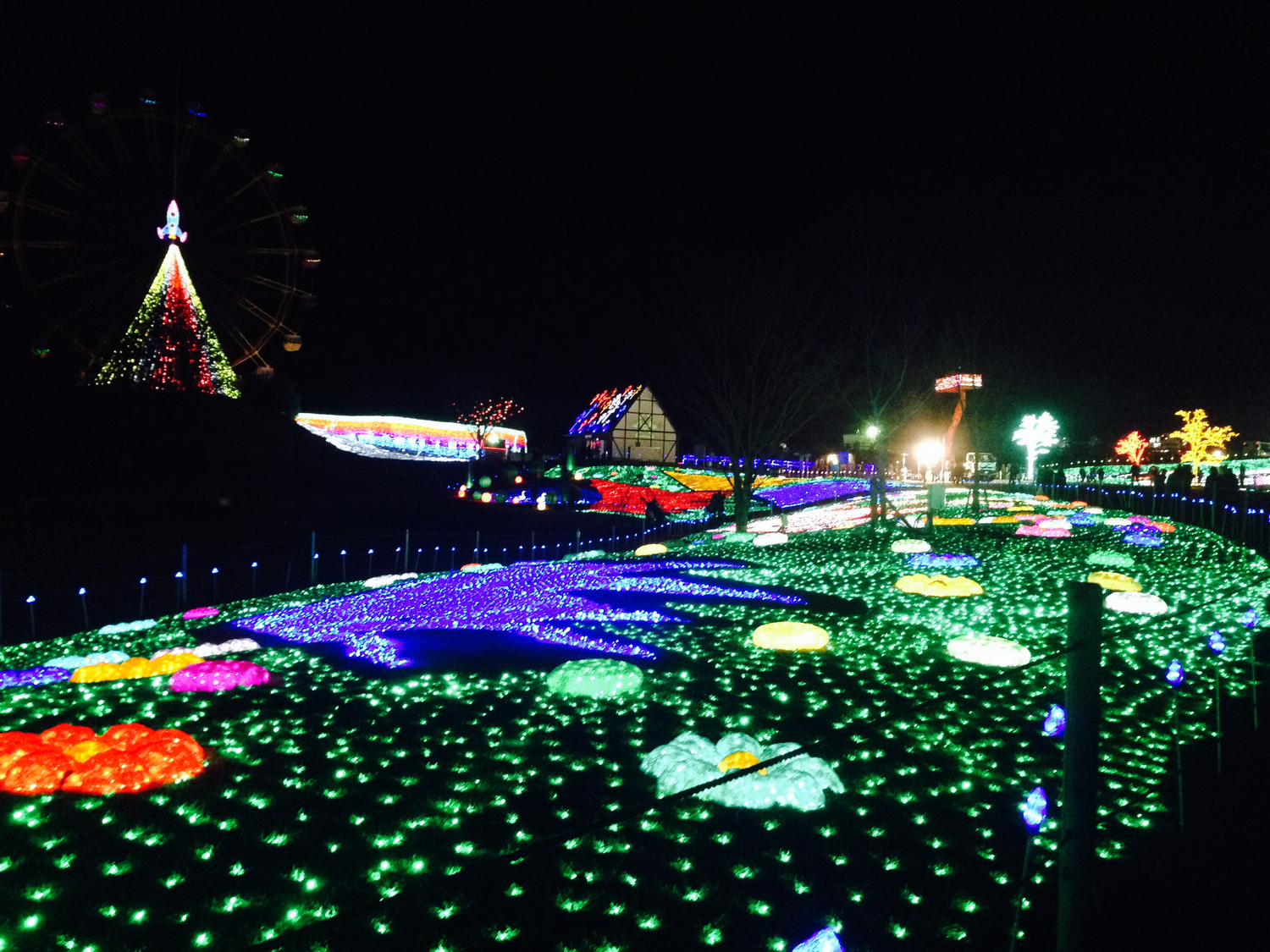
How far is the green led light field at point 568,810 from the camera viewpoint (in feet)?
11.8

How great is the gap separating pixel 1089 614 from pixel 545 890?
2.61 metres

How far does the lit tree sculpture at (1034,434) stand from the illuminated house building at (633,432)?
1822 centimetres

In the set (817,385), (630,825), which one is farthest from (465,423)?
(630,825)

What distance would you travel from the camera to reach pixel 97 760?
493cm

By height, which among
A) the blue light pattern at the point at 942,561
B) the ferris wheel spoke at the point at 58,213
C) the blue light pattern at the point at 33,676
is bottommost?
the blue light pattern at the point at 33,676

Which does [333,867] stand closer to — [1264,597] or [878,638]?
[878,638]

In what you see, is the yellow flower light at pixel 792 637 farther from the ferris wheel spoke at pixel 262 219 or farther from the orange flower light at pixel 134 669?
the ferris wheel spoke at pixel 262 219

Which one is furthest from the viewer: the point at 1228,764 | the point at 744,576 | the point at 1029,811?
the point at 744,576

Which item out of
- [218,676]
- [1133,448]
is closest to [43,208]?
[218,676]

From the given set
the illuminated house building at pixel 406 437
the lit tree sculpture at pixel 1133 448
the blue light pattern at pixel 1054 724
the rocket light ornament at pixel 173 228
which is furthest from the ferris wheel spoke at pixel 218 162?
the lit tree sculpture at pixel 1133 448

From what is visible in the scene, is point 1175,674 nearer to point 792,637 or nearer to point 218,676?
point 792,637

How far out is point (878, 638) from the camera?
891cm

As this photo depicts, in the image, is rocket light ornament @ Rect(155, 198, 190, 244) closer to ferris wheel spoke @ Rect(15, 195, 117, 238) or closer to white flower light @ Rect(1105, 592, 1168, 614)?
ferris wheel spoke @ Rect(15, 195, 117, 238)

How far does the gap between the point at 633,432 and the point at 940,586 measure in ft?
124
